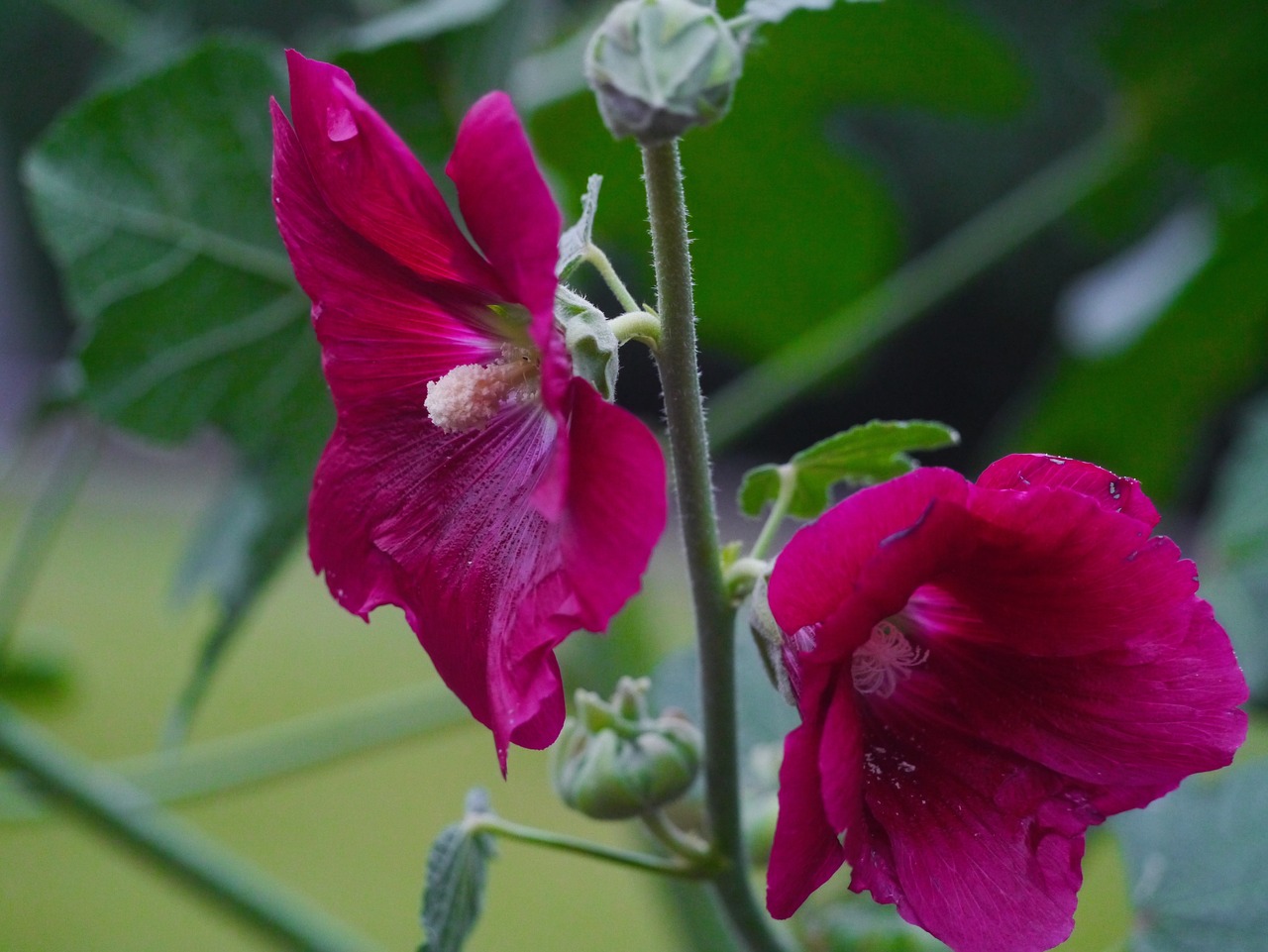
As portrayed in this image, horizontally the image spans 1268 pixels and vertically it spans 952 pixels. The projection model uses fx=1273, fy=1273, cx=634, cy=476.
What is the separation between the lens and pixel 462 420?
1.00ft

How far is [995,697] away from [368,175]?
180 millimetres

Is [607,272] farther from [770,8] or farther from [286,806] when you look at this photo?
[286,806]

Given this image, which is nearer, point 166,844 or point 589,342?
point 589,342

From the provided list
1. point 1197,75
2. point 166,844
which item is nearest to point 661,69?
point 166,844

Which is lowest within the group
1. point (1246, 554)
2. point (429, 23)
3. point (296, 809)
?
point (296, 809)

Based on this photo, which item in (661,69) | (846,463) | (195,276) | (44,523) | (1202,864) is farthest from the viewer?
(44,523)

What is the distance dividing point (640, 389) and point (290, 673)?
604 millimetres

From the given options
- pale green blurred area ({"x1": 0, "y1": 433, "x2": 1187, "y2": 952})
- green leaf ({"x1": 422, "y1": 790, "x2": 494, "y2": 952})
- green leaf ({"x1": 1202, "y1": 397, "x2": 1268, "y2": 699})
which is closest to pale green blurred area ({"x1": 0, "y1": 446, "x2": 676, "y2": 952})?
pale green blurred area ({"x1": 0, "y1": 433, "x2": 1187, "y2": 952})

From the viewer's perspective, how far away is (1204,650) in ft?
0.86

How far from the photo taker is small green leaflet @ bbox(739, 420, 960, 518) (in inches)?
12.8

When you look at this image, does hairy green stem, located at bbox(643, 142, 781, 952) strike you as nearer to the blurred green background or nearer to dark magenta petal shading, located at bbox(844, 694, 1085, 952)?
dark magenta petal shading, located at bbox(844, 694, 1085, 952)

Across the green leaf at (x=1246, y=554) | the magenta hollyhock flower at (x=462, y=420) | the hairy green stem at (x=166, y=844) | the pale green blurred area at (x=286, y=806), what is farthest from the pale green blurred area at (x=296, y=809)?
the magenta hollyhock flower at (x=462, y=420)

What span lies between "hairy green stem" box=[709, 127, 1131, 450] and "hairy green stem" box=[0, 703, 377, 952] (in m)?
0.36

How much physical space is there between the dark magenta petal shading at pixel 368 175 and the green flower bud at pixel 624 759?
0.12 m
